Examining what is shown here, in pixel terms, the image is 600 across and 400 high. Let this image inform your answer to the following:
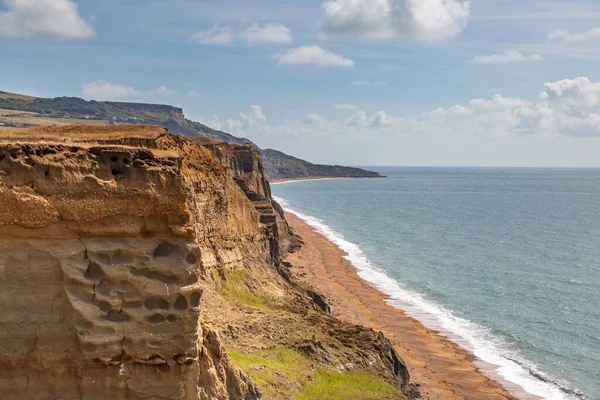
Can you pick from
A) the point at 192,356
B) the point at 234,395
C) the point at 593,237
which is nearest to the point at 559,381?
the point at 234,395

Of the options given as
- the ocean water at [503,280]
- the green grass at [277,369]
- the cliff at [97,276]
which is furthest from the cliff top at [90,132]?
the ocean water at [503,280]

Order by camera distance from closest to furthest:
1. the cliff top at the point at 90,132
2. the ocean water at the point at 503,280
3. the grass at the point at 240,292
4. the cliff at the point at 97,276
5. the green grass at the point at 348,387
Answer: the cliff at the point at 97,276
the cliff top at the point at 90,132
the green grass at the point at 348,387
the grass at the point at 240,292
the ocean water at the point at 503,280

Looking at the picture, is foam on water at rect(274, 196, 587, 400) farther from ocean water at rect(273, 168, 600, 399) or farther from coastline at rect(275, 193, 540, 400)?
coastline at rect(275, 193, 540, 400)

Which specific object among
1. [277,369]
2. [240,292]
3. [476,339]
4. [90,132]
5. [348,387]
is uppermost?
[90,132]

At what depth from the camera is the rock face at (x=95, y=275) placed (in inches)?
554

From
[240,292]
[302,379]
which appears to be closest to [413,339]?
[240,292]

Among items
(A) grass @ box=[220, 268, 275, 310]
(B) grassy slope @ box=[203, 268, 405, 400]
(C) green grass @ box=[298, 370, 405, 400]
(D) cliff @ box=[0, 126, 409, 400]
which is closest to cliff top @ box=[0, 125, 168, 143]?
(D) cliff @ box=[0, 126, 409, 400]

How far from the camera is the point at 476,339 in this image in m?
46.8

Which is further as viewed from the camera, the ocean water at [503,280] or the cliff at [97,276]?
the ocean water at [503,280]

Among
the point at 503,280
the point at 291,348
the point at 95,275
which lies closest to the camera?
the point at 95,275

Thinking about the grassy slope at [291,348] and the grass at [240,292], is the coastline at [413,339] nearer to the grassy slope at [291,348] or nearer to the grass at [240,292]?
the grassy slope at [291,348]

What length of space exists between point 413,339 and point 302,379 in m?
22.9

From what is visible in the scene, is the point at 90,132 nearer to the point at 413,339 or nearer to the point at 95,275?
the point at 95,275

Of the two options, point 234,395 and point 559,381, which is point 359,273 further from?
point 234,395
